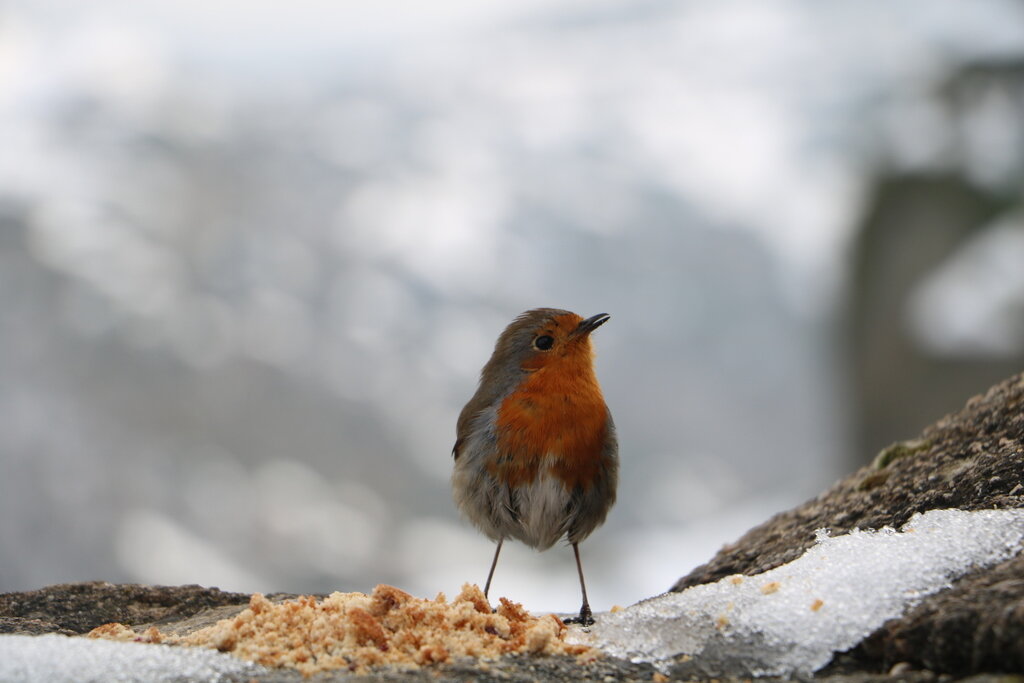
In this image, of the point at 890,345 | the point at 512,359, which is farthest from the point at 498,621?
the point at 890,345

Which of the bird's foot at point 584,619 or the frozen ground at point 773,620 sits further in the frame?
the bird's foot at point 584,619

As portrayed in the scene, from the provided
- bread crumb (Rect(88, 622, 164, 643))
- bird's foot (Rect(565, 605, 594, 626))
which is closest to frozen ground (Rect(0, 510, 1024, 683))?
bird's foot (Rect(565, 605, 594, 626))

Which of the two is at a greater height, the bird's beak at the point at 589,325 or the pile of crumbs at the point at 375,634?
the bird's beak at the point at 589,325

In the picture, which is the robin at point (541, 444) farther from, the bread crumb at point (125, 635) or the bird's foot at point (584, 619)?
the bread crumb at point (125, 635)

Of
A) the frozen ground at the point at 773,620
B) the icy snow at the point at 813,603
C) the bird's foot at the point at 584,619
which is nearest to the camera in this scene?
the frozen ground at the point at 773,620

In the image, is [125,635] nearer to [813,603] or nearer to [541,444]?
[541,444]

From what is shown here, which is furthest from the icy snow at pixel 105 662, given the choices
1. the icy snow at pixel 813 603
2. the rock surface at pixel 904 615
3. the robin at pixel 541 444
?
the robin at pixel 541 444

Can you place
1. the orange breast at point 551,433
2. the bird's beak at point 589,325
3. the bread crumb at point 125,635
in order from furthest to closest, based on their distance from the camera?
the bird's beak at point 589,325 → the orange breast at point 551,433 → the bread crumb at point 125,635

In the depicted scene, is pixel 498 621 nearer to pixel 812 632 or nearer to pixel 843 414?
pixel 812 632
